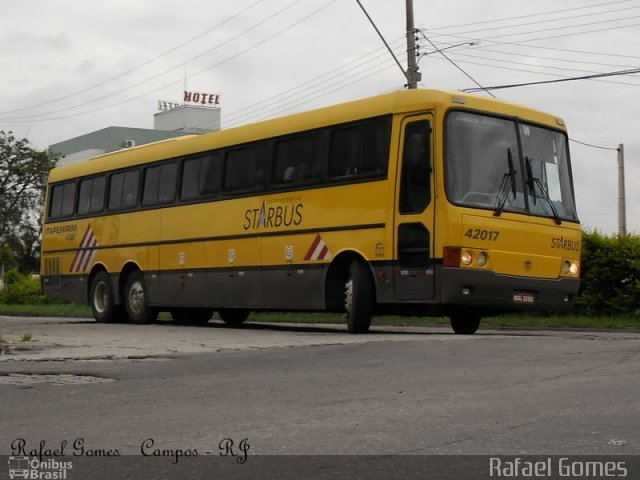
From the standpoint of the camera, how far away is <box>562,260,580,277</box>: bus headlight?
54.5 ft

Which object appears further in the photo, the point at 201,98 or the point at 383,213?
the point at 201,98

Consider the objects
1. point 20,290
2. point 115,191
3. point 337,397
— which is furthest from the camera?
point 20,290

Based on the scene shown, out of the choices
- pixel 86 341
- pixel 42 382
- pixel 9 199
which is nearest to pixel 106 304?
pixel 86 341

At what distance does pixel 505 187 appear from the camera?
15883mm

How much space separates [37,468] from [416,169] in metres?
10.4

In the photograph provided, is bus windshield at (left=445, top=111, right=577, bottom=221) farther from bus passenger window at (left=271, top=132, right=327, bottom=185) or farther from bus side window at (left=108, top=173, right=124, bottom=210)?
bus side window at (left=108, top=173, right=124, bottom=210)

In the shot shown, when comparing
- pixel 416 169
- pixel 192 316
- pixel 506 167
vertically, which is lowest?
pixel 192 316

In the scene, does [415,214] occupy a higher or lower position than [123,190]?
lower

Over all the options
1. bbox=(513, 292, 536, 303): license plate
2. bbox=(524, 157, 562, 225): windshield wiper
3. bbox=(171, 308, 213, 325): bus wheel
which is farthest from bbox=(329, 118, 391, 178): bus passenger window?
bbox=(171, 308, 213, 325): bus wheel

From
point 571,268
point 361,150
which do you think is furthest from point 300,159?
point 571,268

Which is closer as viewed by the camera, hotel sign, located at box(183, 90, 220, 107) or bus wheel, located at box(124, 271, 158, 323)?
bus wheel, located at box(124, 271, 158, 323)

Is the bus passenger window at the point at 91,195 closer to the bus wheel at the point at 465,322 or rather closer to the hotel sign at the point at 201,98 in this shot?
the bus wheel at the point at 465,322

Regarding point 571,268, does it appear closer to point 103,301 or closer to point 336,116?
point 336,116

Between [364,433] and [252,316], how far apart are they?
21370 mm
